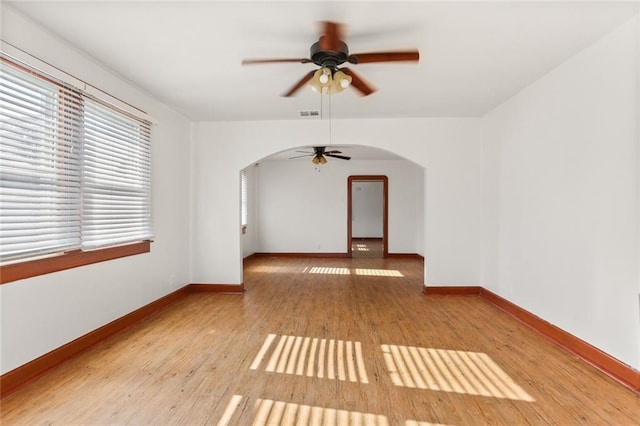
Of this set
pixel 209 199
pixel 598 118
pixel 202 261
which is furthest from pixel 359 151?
pixel 598 118

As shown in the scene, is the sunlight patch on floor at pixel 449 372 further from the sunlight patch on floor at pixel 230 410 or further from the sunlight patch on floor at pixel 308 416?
the sunlight patch on floor at pixel 230 410

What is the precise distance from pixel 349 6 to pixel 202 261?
403cm

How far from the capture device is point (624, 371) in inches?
88.5

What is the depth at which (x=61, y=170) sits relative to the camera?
2521mm

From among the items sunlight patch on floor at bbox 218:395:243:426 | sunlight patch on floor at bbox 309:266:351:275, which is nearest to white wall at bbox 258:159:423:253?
sunlight patch on floor at bbox 309:266:351:275

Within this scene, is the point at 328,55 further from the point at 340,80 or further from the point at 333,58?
the point at 340,80

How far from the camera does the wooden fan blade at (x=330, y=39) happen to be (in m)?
2.21

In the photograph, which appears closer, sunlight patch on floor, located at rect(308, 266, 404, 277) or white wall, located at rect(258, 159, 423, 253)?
sunlight patch on floor, located at rect(308, 266, 404, 277)

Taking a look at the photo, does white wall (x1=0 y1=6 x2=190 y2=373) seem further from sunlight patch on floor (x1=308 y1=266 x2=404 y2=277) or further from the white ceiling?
sunlight patch on floor (x1=308 y1=266 x2=404 y2=277)

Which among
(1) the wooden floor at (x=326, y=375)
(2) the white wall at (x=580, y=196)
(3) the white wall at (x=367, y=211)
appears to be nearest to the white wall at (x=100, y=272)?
(1) the wooden floor at (x=326, y=375)

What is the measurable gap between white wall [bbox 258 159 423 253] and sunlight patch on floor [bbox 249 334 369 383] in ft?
17.2

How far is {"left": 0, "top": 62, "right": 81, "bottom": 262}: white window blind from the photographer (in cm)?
209

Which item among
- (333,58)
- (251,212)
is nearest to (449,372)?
(333,58)

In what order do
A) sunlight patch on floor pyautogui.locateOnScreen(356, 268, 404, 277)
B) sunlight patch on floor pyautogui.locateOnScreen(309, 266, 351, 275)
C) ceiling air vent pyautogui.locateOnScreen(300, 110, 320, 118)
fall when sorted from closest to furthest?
ceiling air vent pyautogui.locateOnScreen(300, 110, 320, 118)
sunlight patch on floor pyautogui.locateOnScreen(356, 268, 404, 277)
sunlight patch on floor pyautogui.locateOnScreen(309, 266, 351, 275)
